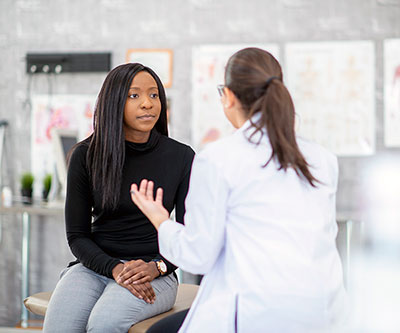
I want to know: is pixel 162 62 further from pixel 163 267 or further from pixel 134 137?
pixel 163 267

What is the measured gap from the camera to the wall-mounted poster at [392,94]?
10.1 feet

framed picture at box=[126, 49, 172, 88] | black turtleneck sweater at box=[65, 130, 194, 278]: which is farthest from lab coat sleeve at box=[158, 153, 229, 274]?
framed picture at box=[126, 49, 172, 88]

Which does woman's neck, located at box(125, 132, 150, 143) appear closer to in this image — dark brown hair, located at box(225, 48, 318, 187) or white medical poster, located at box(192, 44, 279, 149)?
dark brown hair, located at box(225, 48, 318, 187)

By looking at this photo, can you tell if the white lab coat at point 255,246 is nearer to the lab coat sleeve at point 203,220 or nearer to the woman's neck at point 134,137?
the lab coat sleeve at point 203,220

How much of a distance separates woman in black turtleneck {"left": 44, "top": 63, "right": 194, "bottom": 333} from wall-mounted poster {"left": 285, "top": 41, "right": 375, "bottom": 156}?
62.4 inches

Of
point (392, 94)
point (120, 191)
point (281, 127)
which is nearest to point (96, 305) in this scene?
point (120, 191)

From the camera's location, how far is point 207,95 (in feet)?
10.5

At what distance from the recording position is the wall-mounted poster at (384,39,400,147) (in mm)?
3070

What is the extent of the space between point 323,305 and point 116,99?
2.97 ft

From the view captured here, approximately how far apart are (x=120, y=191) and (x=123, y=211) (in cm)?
6

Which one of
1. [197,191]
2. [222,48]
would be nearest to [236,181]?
[197,191]

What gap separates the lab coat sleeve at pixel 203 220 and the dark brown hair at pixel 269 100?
110 millimetres

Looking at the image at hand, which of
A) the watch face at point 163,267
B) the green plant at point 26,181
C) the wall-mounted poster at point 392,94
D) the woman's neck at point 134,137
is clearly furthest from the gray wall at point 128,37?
the watch face at point 163,267

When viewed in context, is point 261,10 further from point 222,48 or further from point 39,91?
point 39,91
